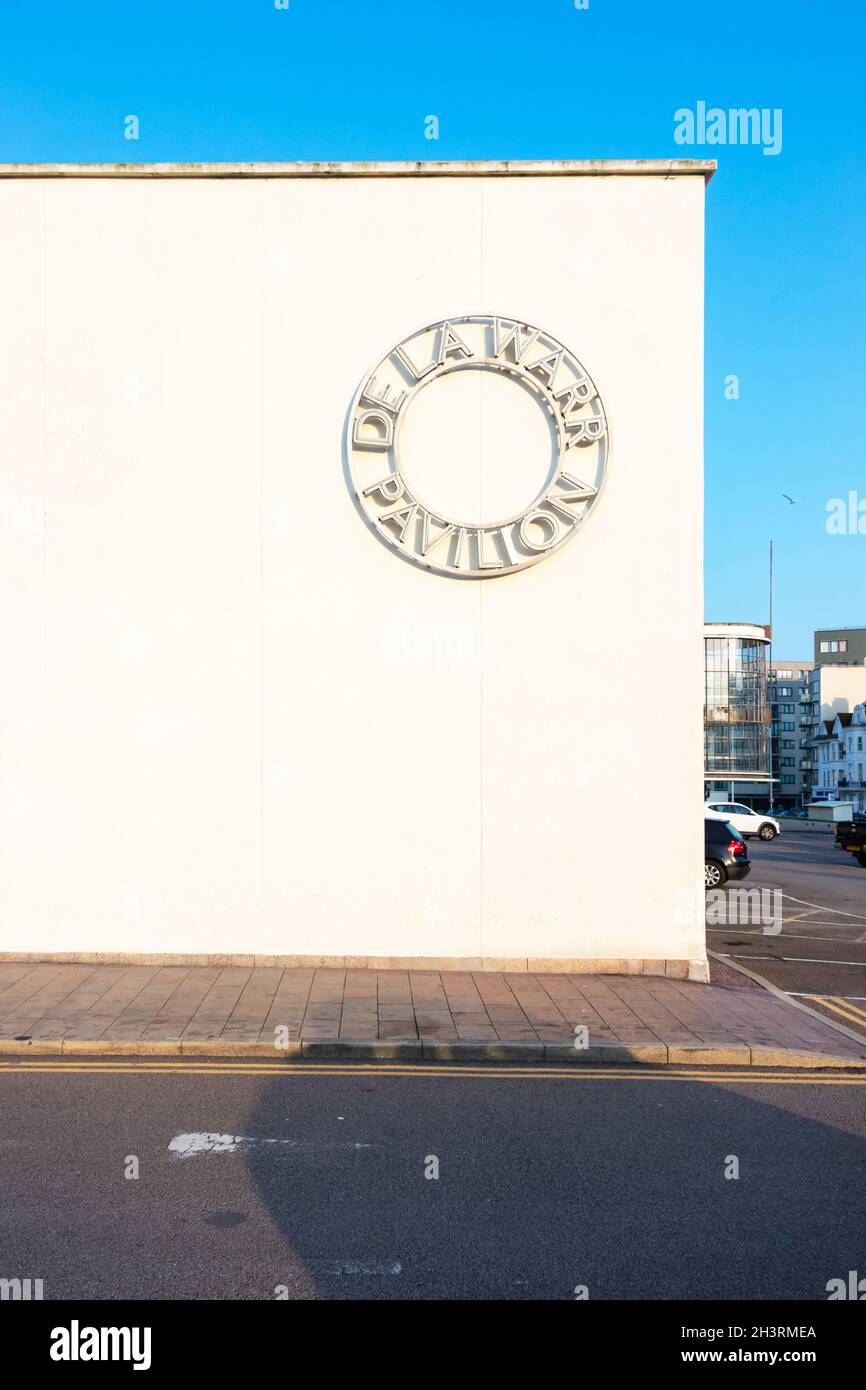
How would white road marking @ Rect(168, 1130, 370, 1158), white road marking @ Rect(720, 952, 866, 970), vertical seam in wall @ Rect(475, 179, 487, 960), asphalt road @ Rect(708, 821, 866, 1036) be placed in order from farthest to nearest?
white road marking @ Rect(720, 952, 866, 970) → asphalt road @ Rect(708, 821, 866, 1036) → vertical seam in wall @ Rect(475, 179, 487, 960) → white road marking @ Rect(168, 1130, 370, 1158)

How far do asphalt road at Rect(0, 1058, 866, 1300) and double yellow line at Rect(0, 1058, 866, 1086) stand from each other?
3 centimetres

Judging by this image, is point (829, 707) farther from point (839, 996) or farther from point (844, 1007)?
point (844, 1007)

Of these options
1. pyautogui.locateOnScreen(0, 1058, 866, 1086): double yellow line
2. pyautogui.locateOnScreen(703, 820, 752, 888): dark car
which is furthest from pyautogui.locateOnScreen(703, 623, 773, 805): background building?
pyautogui.locateOnScreen(0, 1058, 866, 1086): double yellow line

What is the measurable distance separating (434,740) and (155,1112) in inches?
199

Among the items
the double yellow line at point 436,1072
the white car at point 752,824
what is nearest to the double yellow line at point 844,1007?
the double yellow line at point 436,1072

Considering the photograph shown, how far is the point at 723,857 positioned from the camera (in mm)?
19453

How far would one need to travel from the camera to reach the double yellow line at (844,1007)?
32.1 feet

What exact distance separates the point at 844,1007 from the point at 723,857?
30.2 ft

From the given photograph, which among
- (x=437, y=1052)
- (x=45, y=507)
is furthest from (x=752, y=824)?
(x=437, y=1052)

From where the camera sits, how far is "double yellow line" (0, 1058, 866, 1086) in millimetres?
7535

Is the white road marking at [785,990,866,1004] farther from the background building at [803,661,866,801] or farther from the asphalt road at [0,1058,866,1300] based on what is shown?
the background building at [803,661,866,801]

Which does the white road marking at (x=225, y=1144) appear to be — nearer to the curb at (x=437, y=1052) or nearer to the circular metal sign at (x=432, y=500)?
the curb at (x=437, y=1052)

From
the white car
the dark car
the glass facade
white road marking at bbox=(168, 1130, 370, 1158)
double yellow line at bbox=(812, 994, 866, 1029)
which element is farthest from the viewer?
the glass facade

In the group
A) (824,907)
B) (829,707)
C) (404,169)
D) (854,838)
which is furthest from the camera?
(829,707)
